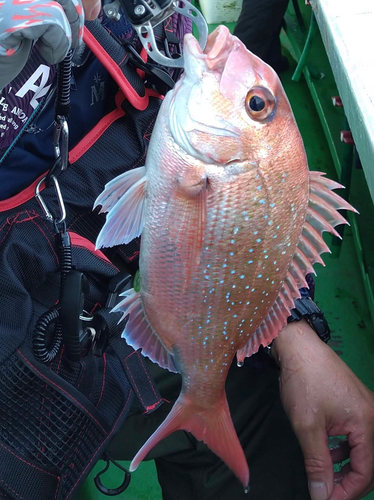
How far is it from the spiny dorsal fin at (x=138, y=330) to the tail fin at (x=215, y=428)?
142mm

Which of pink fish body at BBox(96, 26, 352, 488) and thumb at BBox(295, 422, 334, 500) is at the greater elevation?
pink fish body at BBox(96, 26, 352, 488)

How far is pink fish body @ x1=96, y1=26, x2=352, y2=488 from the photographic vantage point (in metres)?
0.94

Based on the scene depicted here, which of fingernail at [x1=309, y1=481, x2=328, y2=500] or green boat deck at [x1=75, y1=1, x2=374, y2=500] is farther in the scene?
green boat deck at [x1=75, y1=1, x2=374, y2=500]

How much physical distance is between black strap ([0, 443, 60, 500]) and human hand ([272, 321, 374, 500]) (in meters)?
0.71

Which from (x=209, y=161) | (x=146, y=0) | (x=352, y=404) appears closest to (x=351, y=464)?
(x=352, y=404)

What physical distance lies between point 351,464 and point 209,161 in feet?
3.39

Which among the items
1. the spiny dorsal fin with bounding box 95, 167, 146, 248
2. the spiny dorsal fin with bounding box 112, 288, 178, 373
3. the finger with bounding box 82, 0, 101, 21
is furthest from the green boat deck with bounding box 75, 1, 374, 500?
the finger with bounding box 82, 0, 101, 21

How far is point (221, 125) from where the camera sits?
94 centimetres

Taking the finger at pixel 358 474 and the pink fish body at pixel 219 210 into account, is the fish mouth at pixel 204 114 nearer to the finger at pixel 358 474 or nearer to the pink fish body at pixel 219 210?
the pink fish body at pixel 219 210

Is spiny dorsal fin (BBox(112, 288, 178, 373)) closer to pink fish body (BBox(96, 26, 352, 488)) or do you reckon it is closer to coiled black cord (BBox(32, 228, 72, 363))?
pink fish body (BBox(96, 26, 352, 488))

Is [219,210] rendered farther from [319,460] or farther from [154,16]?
[319,460]

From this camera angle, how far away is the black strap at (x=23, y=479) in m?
1.11

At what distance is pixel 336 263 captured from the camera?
2695 millimetres

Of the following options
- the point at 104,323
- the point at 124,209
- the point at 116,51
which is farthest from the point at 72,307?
the point at 116,51
